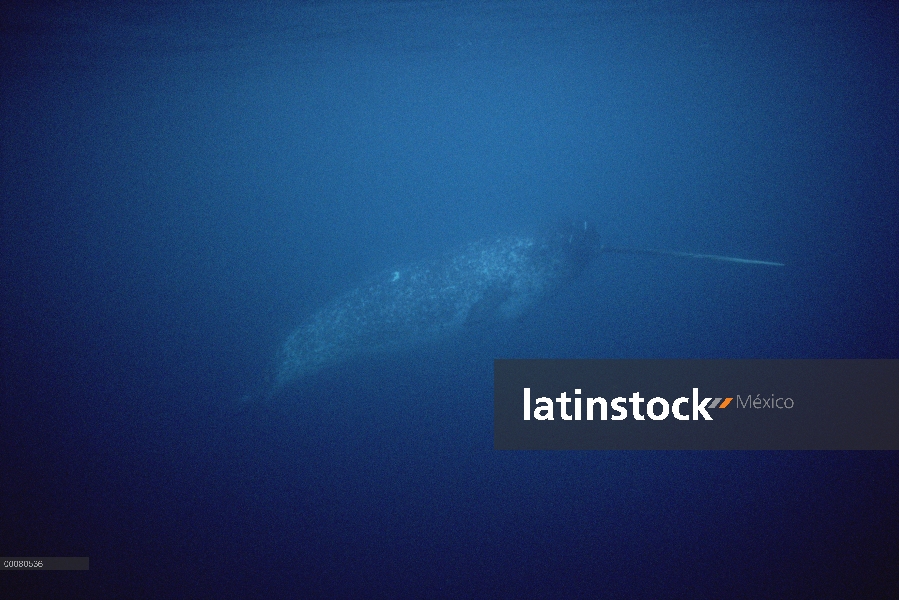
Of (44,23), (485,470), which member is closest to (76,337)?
(44,23)

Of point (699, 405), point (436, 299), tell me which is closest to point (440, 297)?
point (436, 299)

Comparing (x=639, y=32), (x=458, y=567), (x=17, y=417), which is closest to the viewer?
(x=458, y=567)

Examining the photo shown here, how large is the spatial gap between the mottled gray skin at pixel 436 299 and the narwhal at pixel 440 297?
0.02m

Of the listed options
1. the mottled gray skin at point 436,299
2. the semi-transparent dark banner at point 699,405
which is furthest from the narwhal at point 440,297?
the semi-transparent dark banner at point 699,405

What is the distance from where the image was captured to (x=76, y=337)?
28.6 ft

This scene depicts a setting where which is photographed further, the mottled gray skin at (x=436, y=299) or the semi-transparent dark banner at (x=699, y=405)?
the mottled gray skin at (x=436, y=299)

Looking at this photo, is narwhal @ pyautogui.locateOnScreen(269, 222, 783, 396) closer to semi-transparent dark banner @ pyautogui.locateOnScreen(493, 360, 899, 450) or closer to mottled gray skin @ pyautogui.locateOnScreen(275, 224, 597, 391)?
mottled gray skin @ pyautogui.locateOnScreen(275, 224, 597, 391)

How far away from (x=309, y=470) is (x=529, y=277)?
16.8 feet

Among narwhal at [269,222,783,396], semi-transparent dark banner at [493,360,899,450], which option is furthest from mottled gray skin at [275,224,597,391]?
semi-transparent dark banner at [493,360,899,450]

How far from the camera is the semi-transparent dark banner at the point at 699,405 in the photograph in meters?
5.82

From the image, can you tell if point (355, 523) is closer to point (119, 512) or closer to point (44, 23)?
point (119, 512)

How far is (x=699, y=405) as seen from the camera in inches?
232

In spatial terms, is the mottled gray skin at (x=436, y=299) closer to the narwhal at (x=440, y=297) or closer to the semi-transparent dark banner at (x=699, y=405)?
the narwhal at (x=440, y=297)

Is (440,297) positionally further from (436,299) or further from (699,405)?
(699,405)
